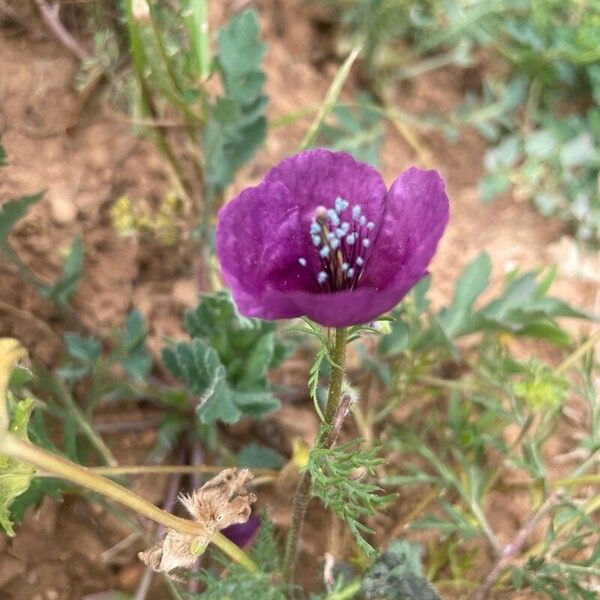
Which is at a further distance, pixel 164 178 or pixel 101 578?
pixel 164 178

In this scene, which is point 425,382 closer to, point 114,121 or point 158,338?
point 158,338

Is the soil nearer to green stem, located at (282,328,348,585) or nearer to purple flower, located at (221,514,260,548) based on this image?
purple flower, located at (221,514,260,548)

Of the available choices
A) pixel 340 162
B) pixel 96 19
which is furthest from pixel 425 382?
pixel 96 19

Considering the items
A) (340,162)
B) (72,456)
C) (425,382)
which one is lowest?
(425,382)

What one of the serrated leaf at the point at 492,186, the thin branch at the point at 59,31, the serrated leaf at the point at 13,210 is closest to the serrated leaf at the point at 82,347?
the serrated leaf at the point at 13,210

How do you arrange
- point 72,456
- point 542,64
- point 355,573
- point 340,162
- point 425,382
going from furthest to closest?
point 542,64
point 425,382
point 355,573
point 72,456
point 340,162

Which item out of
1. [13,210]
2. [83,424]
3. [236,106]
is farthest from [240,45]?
[83,424]
